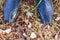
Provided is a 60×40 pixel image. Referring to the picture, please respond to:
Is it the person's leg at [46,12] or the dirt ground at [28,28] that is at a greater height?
the person's leg at [46,12]

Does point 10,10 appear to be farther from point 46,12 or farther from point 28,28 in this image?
point 46,12

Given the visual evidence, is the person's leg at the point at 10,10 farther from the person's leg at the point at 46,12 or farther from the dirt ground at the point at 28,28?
the person's leg at the point at 46,12

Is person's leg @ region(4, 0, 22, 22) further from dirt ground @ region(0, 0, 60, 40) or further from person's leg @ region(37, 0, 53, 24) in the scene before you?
person's leg @ region(37, 0, 53, 24)

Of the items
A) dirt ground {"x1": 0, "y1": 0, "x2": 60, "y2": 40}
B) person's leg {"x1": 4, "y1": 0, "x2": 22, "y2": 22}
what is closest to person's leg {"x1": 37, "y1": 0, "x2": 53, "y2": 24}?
dirt ground {"x1": 0, "y1": 0, "x2": 60, "y2": 40}

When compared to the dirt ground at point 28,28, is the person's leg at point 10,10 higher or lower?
higher

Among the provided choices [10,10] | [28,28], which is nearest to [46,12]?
[28,28]

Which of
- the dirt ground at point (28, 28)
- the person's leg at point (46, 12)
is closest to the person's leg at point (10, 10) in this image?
the dirt ground at point (28, 28)
